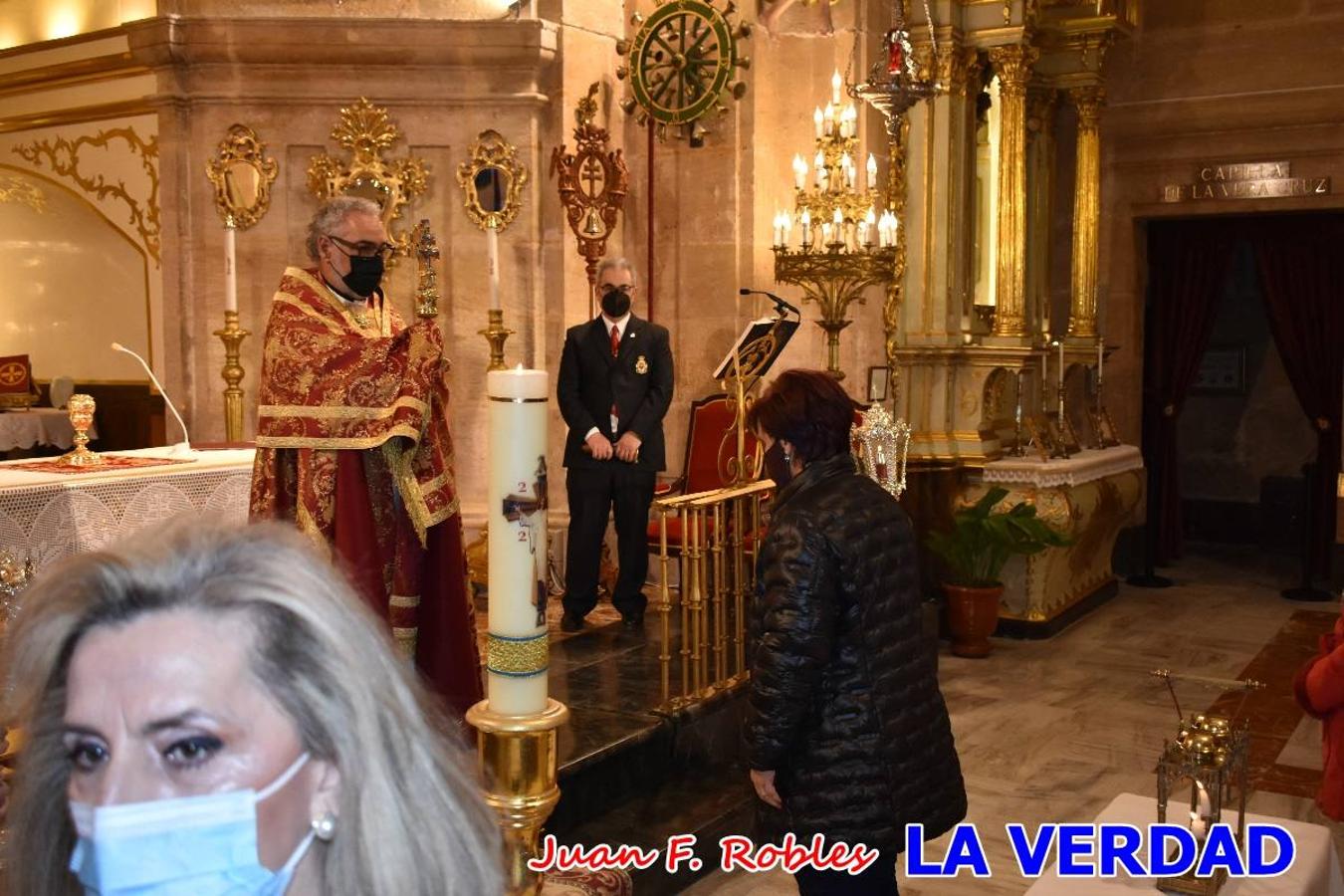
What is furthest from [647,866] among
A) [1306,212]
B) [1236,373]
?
[1236,373]

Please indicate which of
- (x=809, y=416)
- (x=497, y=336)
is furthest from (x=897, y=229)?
(x=809, y=416)

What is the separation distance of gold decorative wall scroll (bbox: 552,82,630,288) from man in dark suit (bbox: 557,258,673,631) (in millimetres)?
1218

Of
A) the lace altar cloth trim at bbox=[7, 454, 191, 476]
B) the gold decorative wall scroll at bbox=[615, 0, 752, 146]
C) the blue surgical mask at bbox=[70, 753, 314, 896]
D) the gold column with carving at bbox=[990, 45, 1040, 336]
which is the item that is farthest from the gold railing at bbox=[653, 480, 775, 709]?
the gold column with carving at bbox=[990, 45, 1040, 336]

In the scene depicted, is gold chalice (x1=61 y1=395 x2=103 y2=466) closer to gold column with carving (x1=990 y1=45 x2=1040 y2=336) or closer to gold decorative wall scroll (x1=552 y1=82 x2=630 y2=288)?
gold decorative wall scroll (x1=552 y1=82 x2=630 y2=288)

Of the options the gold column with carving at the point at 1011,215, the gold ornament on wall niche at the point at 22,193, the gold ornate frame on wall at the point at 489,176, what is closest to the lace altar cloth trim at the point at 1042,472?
the gold column with carving at the point at 1011,215

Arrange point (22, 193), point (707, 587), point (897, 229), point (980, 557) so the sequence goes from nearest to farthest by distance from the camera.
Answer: point (707, 587)
point (980, 557)
point (897, 229)
point (22, 193)

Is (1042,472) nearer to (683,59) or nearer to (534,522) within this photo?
(683,59)

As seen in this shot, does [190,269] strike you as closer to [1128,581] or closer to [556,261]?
[556,261]

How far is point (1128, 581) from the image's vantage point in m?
9.91

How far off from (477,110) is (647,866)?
4444mm

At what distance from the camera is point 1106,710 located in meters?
6.41

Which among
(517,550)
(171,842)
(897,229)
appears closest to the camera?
(171,842)

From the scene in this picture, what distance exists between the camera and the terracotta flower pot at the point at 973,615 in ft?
24.2

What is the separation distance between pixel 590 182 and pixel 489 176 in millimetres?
597
